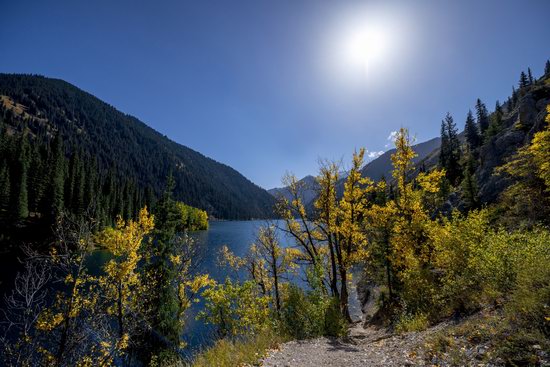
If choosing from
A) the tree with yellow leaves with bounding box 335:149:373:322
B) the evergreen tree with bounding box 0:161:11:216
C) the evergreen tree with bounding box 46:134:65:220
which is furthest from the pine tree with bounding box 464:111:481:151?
the evergreen tree with bounding box 0:161:11:216


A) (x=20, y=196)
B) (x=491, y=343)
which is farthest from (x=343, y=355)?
(x=20, y=196)

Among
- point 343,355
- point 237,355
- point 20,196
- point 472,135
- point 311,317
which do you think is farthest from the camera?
point 472,135

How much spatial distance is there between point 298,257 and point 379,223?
20.2ft

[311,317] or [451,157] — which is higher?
[451,157]

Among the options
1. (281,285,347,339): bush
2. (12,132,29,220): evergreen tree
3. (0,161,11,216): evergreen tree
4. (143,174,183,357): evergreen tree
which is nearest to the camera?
(281,285,347,339): bush

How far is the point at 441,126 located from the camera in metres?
92.2

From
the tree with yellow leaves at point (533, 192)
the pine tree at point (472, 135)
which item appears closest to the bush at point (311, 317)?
the tree with yellow leaves at point (533, 192)

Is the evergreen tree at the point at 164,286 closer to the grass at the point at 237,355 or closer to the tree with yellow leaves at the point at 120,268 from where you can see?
the tree with yellow leaves at the point at 120,268

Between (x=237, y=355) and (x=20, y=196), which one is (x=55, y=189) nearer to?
(x=20, y=196)

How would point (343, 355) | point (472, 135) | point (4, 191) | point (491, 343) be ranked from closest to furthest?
point (491, 343), point (343, 355), point (4, 191), point (472, 135)

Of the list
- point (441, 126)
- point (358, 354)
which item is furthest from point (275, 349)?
point (441, 126)

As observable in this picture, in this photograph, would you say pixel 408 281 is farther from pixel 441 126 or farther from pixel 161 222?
pixel 441 126

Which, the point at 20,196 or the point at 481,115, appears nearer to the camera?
the point at 20,196

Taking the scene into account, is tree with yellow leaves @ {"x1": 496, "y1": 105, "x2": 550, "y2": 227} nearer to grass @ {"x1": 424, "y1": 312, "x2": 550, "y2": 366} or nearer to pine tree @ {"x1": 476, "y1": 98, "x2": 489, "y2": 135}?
grass @ {"x1": 424, "y1": 312, "x2": 550, "y2": 366}
